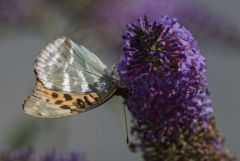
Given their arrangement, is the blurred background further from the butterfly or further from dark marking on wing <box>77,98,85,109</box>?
dark marking on wing <box>77,98,85,109</box>

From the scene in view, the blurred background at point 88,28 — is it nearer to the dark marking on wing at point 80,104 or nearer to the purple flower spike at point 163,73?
the dark marking on wing at point 80,104

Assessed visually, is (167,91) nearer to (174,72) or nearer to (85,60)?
(174,72)

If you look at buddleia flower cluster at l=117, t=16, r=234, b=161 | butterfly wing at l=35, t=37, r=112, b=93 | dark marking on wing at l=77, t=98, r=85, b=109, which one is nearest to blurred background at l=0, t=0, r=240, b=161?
butterfly wing at l=35, t=37, r=112, b=93

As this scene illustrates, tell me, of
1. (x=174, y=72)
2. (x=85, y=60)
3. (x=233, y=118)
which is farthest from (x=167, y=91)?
(x=233, y=118)

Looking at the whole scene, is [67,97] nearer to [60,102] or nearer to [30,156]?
[60,102]

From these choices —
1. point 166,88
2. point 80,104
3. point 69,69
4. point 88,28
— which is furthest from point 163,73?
point 88,28

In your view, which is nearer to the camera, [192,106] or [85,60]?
[192,106]

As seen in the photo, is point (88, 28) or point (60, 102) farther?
point (88, 28)
